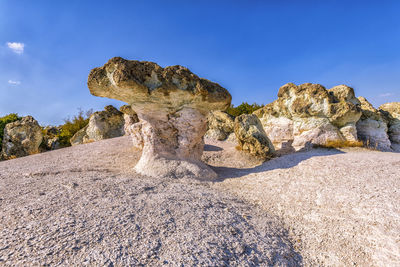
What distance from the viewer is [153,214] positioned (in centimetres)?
291

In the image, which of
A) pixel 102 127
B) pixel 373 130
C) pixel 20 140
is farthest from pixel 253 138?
pixel 20 140

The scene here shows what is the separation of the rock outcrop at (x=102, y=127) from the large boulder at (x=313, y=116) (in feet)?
31.9

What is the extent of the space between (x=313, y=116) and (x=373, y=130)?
3.31m

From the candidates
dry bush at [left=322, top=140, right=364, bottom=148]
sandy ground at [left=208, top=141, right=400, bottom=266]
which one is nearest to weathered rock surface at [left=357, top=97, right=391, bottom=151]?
dry bush at [left=322, top=140, right=364, bottom=148]

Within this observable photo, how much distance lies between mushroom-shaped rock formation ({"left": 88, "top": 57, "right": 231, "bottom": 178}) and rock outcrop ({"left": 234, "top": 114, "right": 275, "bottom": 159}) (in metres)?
2.55

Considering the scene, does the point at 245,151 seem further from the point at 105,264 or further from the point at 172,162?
the point at 105,264

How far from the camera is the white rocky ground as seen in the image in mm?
2088

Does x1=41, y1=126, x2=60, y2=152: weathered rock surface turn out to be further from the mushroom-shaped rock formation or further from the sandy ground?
the sandy ground

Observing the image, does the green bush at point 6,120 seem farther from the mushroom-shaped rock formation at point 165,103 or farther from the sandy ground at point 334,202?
the sandy ground at point 334,202

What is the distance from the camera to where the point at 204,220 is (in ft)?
9.71

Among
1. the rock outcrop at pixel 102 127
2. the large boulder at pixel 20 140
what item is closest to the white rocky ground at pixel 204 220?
the large boulder at pixel 20 140

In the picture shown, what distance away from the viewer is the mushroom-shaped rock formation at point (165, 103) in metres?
5.21

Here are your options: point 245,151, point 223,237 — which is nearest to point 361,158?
point 245,151

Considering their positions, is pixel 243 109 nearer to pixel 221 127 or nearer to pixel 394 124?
pixel 221 127
